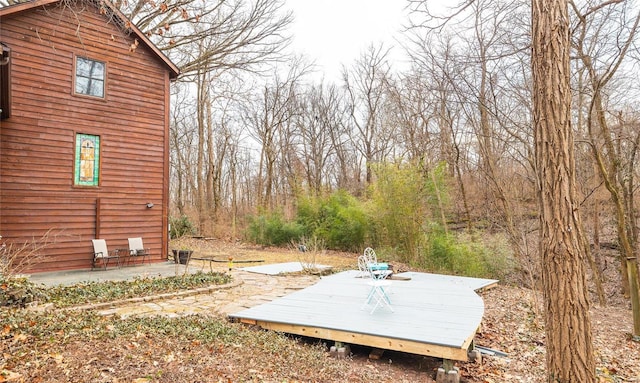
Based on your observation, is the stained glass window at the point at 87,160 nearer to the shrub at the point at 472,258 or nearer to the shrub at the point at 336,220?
the shrub at the point at 336,220

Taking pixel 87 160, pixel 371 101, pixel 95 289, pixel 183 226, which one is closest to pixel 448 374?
pixel 95 289

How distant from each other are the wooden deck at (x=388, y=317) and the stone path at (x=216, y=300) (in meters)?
0.47

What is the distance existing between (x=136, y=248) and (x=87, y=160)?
2.15 meters

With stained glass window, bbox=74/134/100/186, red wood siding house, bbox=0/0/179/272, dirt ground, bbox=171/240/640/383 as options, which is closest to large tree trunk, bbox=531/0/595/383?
dirt ground, bbox=171/240/640/383

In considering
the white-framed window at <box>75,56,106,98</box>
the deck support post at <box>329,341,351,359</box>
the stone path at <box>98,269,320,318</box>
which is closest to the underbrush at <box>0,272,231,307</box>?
the stone path at <box>98,269,320,318</box>

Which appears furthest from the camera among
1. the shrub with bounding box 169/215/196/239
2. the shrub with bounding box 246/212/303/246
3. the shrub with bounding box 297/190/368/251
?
the shrub with bounding box 169/215/196/239

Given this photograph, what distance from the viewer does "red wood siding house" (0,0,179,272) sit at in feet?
24.8

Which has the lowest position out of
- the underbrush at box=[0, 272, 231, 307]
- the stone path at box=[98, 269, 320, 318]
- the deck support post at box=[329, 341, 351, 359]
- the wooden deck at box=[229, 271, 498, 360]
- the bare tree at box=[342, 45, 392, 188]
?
the deck support post at box=[329, 341, 351, 359]

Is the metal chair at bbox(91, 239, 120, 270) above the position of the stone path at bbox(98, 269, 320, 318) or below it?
above

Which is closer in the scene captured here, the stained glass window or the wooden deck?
the wooden deck

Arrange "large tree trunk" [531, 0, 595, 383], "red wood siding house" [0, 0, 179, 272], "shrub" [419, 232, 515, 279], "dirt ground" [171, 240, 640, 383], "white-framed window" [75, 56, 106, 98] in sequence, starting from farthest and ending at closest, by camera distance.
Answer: "shrub" [419, 232, 515, 279], "white-framed window" [75, 56, 106, 98], "red wood siding house" [0, 0, 179, 272], "dirt ground" [171, 240, 640, 383], "large tree trunk" [531, 0, 595, 383]

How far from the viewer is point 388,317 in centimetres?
471

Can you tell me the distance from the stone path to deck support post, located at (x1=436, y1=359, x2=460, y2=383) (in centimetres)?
273

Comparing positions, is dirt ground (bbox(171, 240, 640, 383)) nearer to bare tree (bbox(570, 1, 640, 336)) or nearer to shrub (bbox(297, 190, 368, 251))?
bare tree (bbox(570, 1, 640, 336))
